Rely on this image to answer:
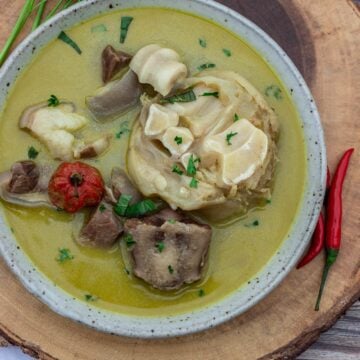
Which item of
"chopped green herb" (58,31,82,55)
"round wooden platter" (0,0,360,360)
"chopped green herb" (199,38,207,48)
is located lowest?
"round wooden platter" (0,0,360,360)

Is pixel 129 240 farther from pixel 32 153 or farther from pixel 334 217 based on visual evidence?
pixel 334 217

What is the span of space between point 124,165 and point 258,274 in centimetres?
95

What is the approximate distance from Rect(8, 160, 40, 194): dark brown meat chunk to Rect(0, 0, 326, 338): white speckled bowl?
173mm

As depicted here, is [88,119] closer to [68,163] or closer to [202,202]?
[68,163]

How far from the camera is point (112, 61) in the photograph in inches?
167

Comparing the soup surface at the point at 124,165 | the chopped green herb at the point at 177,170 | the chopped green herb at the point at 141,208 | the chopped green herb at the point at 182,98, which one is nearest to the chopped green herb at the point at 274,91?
the soup surface at the point at 124,165

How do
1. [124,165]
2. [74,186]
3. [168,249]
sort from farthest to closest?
[124,165] < [168,249] < [74,186]

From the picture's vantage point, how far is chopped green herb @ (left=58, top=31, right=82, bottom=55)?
430 centimetres

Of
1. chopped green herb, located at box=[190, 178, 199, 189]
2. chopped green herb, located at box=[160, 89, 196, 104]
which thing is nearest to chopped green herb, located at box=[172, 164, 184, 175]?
chopped green herb, located at box=[190, 178, 199, 189]

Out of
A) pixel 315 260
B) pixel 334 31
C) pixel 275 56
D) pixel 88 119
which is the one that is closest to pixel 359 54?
pixel 334 31

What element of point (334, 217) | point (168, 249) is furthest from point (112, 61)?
point (334, 217)

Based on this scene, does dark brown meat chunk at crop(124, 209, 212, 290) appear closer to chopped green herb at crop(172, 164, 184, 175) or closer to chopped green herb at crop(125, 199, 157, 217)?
chopped green herb at crop(125, 199, 157, 217)

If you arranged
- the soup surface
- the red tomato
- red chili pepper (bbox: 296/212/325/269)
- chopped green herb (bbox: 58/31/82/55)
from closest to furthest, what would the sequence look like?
the red tomato → the soup surface → chopped green herb (bbox: 58/31/82/55) → red chili pepper (bbox: 296/212/325/269)

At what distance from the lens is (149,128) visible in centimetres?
413
